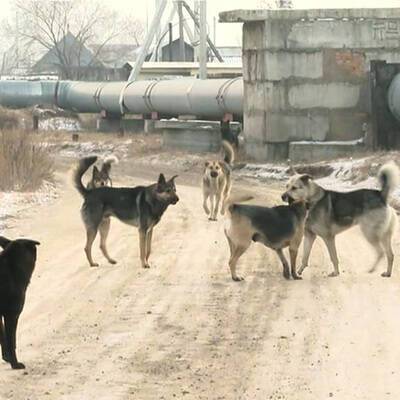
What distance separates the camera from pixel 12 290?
838 cm

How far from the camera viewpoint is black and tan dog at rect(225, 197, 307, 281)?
1284 cm

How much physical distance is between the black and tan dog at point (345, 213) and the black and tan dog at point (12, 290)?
208 inches

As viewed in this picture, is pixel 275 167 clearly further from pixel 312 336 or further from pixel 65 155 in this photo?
pixel 312 336

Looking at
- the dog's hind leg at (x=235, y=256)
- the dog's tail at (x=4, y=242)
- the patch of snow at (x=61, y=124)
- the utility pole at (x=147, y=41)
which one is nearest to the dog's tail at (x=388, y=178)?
the dog's hind leg at (x=235, y=256)

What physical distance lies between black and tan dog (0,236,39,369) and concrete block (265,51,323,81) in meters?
23.4

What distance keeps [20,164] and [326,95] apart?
935 cm

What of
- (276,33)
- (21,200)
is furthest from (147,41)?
(21,200)

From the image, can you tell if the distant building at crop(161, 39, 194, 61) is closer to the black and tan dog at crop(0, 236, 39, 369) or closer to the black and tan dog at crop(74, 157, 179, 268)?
the black and tan dog at crop(74, 157, 179, 268)

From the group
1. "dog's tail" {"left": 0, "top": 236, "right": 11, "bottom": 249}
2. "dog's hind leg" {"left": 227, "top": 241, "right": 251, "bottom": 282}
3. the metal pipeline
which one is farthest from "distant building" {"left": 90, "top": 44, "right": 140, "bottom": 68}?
"dog's tail" {"left": 0, "top": 236, "right": 11, "bottom": 249}

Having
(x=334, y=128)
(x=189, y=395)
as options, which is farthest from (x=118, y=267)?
(x=334, y=128)

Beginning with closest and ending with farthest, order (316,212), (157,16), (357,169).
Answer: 1. (316,212)
2. (357,169)
3. (157,16)

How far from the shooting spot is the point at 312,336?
9.77 m

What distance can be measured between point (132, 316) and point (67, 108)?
43.5m

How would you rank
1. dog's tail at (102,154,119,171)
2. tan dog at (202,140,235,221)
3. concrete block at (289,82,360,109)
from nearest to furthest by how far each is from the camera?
1. dog's tail at (102,154,119,171)
2. tan dog at (202,140,235,221)
3. concrete block at (289,82,360,109)
